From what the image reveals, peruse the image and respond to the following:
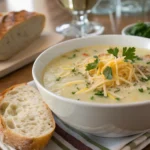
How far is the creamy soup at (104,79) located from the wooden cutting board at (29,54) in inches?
14.7

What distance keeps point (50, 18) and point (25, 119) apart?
1293 mm

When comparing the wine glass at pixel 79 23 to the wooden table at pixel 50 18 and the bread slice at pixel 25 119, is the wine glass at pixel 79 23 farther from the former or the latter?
the bread slice at pixel 25 119

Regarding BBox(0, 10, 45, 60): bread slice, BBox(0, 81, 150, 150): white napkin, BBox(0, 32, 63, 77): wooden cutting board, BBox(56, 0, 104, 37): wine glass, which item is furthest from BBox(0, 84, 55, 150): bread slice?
BBox(56, 0, 104, 37): wine glass

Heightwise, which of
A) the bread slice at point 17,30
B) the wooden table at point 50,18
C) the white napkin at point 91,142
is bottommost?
the wooden table at point 50,18

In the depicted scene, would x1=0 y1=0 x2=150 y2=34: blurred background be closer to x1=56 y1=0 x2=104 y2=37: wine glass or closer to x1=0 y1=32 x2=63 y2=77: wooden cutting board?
x1=56 y1=0 x2=104 y2=37: wine glass

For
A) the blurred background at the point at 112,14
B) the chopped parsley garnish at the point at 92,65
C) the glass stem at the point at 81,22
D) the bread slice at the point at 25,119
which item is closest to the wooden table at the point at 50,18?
the blurred background at the point at 112,14

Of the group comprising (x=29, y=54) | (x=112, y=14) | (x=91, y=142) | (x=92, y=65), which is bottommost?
(x=112, y=14)

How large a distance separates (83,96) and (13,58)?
74cm

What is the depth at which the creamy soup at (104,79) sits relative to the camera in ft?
3.28

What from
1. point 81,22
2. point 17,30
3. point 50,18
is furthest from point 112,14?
point 17,30

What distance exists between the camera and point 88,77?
1.09m

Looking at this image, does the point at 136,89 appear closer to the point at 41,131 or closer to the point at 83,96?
the point at 83,96

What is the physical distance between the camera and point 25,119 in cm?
109

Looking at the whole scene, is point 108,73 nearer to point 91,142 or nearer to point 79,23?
point 91,142
